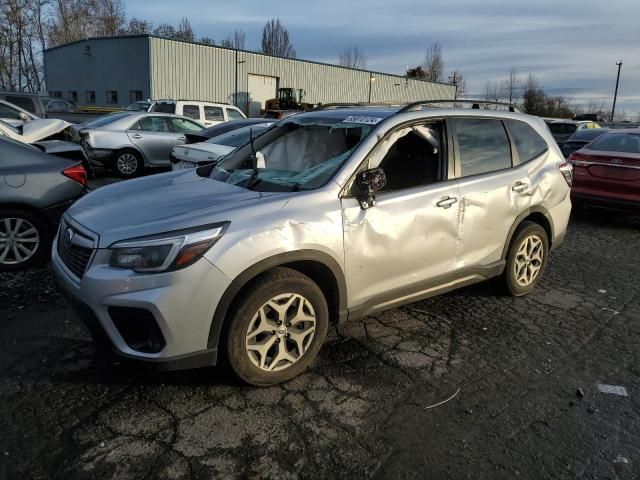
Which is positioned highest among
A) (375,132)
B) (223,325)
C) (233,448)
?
(375,132)

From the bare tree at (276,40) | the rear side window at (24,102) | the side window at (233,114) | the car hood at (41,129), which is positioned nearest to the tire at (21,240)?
the car hood at (41,129)

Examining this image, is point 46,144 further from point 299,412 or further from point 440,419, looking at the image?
point 440,419

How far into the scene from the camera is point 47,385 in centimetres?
311

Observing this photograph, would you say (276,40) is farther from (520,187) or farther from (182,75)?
(520,187)

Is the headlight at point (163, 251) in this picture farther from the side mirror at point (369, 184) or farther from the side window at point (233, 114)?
the side window at point (233, 114)

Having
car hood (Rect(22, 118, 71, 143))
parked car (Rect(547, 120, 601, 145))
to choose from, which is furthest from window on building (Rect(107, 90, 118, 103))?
parked car (Rect(547, 120, 601, 145))

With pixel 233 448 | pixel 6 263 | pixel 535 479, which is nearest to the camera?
pixel 535 479

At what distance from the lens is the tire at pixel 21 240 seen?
5.09 metres

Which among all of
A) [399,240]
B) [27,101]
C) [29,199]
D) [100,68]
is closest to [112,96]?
[100,68]

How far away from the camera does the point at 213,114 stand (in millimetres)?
16172

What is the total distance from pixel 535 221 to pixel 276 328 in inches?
117

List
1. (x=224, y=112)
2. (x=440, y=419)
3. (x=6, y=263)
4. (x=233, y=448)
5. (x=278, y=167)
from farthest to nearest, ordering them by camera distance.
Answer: (x=224, y=112)
(x=6, y=263)
(x=278, y=167)
(x=440, y=419)
(x=233, y=448)

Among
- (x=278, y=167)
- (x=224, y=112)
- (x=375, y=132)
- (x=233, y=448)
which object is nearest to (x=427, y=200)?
(x=375, y=132)

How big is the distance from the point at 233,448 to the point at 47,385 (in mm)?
1334
